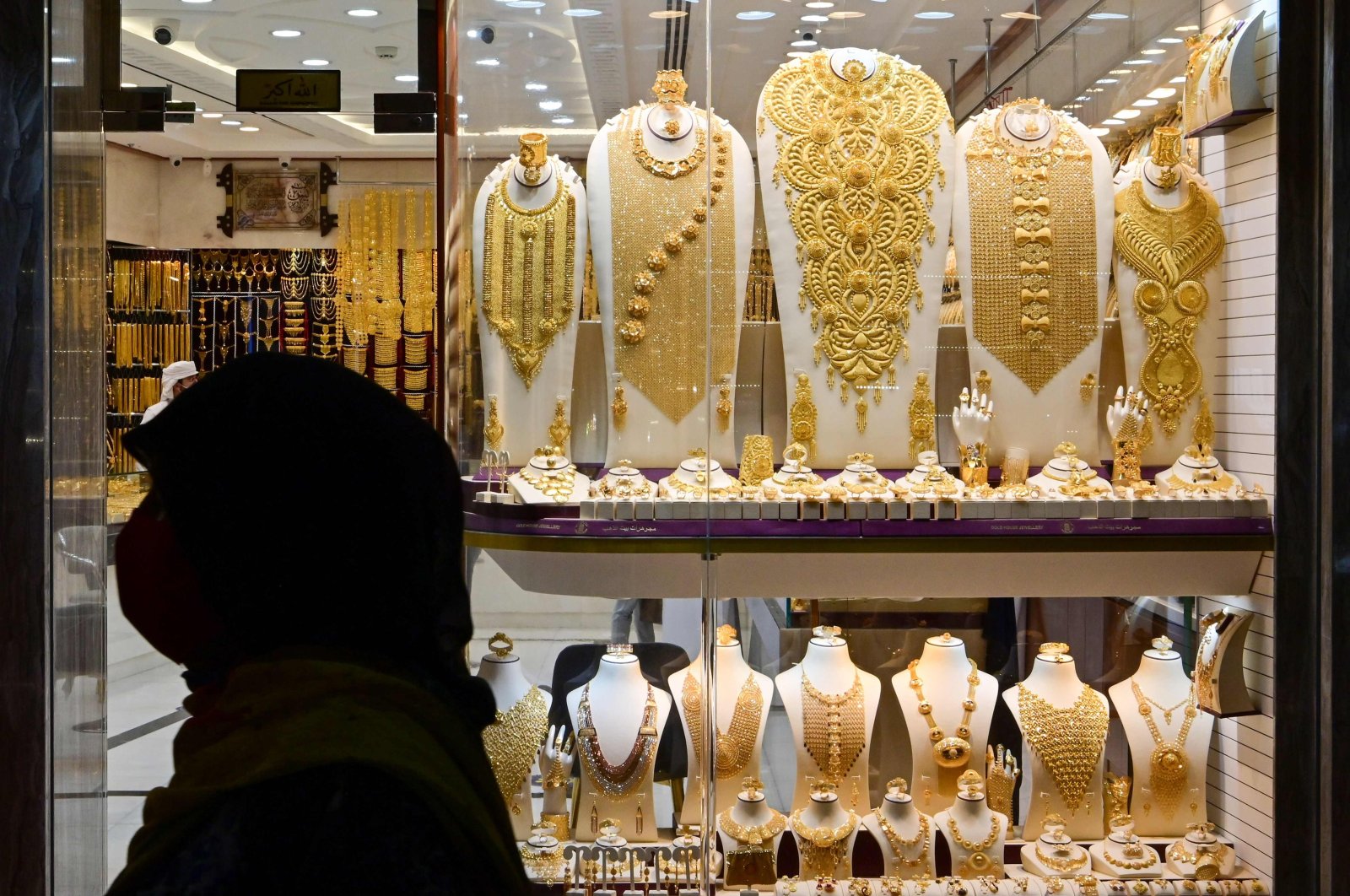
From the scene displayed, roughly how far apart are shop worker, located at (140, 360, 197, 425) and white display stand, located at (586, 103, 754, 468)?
80 cm

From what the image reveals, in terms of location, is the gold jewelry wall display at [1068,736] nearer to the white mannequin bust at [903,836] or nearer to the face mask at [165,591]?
the white mannequin bust at [903,836]

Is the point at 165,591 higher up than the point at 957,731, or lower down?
higher up

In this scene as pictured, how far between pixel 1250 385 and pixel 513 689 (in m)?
1.39

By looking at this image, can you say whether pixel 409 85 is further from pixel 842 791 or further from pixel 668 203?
pixel 842 791

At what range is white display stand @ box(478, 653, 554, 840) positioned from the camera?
1.33m

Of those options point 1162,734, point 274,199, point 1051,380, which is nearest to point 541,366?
point 274,199

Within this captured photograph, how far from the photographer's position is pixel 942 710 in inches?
86.4

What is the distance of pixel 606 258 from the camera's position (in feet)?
7.15

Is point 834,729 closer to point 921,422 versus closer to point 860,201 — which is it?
point 921,422

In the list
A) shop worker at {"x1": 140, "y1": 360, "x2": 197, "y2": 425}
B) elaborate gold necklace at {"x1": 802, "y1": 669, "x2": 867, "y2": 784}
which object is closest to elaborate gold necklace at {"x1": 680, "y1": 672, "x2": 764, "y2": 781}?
elaborate gold necklace at {"x1": 802, "y1": 669, "x2": 867, "y2": 784}

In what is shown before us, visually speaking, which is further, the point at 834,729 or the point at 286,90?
the point at 834,729

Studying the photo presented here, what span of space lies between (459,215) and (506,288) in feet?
0.86

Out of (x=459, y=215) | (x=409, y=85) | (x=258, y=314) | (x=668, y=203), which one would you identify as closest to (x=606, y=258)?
(x=668, y=203)

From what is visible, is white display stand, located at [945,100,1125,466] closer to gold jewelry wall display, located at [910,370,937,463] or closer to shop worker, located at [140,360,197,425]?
gold jewelry wall display, located at [910,370,937,463]
